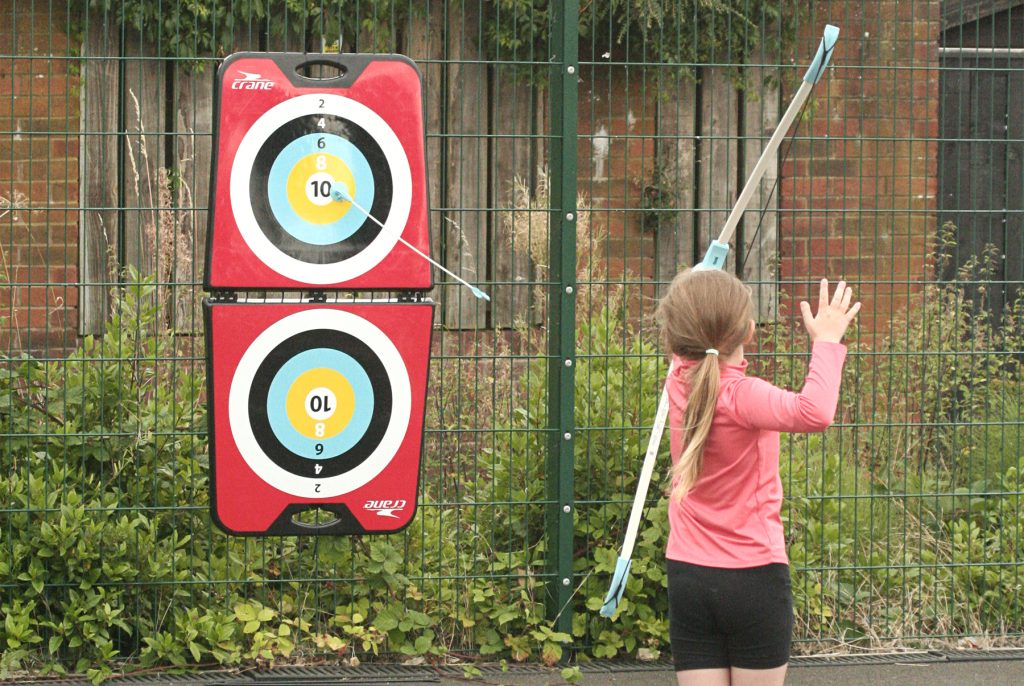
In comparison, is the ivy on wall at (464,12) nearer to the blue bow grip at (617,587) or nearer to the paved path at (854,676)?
the paved path at (854,676)

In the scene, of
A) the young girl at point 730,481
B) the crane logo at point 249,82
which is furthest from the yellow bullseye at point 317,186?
the young girl at point 730,481

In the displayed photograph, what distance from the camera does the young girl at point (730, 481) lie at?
10.2 feet

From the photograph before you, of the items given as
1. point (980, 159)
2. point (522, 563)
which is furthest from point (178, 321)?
point (980, 159)

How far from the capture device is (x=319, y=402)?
4.29 meters

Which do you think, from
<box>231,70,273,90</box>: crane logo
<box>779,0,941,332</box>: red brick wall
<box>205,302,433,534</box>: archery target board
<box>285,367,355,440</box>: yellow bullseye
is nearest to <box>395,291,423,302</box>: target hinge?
<box>205,302,433,534</box>: archery target board

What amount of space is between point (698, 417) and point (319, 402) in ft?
5.16

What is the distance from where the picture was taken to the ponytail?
317 centimetres

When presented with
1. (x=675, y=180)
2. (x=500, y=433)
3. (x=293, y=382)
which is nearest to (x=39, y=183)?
(x=293, y=382)

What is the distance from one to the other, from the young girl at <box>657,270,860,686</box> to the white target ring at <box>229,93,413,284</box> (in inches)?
52.2

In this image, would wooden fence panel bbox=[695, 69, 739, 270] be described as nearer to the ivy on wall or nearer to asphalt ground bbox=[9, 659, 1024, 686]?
the ivy on wall

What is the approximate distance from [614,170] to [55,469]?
3180 mm

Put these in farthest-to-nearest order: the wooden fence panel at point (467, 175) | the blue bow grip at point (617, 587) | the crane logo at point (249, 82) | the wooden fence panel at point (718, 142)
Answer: the wooden fence panel at point (718, 142), the wooden fence panel at point (467, 175), the crane logo at point (249, 82), the blue bow grip at point (617, 587)

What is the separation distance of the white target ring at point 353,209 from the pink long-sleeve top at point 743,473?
1421 mm

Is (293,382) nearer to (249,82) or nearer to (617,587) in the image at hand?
(249,82)
